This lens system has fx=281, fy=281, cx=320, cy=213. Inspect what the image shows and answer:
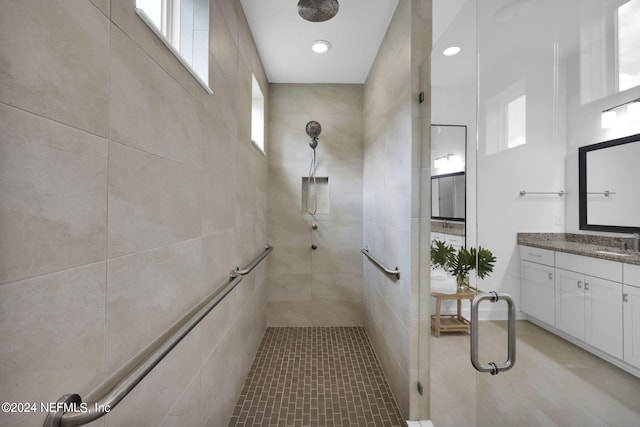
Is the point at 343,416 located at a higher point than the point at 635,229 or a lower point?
lower

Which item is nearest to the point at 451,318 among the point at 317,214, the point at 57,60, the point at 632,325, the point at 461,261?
the point at 461,261

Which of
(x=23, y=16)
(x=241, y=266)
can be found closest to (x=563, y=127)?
(x=23, y=16)

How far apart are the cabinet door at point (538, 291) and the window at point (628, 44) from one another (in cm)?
52

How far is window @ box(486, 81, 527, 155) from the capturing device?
3.08ft

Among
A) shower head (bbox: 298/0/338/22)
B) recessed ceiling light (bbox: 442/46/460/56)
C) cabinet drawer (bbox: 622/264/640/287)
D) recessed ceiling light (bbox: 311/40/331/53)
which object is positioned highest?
recessed ceiling light (bbox: 311/40/331/53)

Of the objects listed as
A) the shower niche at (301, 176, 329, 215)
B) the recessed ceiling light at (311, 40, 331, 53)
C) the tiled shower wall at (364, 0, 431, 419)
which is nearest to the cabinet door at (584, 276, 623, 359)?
the tiled shower wall at (364, 0, 431, 419)

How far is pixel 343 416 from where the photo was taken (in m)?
1.78

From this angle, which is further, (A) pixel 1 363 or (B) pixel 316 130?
(B) pixel 316 130

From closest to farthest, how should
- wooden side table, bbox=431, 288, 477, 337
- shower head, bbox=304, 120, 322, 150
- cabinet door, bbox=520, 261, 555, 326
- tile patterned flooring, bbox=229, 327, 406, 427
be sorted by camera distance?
cabinet door, bbox=520, 261, 555, 326, wooden side table, bbox=431, 288, 477, 337, tile patterned flooring, bbox=229, 327, 406, 427, shower head, bbox=304, 120, 322, 150

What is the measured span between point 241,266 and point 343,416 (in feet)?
3.82

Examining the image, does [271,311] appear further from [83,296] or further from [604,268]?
[604,268]

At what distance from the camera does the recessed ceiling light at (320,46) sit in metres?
2.36

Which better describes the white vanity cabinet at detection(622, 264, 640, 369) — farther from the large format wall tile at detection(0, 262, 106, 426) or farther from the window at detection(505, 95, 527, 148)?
the large format wall tile at detection(0, 262, 106, 426)

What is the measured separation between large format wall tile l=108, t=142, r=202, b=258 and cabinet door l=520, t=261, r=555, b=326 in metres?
1.22
